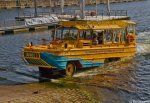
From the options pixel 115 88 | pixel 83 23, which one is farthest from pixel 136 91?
pixel 83 23

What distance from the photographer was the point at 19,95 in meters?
23.5

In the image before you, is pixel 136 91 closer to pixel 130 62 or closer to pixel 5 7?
pixel 130 62

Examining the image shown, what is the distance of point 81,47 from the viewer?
30828mm

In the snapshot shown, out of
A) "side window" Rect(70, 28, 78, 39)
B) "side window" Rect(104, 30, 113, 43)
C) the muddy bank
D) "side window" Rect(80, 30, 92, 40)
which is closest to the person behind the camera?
the muddy bank

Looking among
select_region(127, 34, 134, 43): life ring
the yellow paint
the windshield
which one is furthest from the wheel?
select_region(127, 34, 134, 43): life ring

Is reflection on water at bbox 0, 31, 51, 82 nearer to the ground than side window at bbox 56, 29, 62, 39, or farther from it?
nearer to the ground

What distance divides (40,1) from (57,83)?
11102 cm

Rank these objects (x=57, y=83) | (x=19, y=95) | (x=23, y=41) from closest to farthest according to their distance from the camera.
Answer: (x=19, y=95) → (x=57, y=83) → (x=23, y=41)

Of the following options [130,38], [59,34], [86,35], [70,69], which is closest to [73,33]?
[86,35]

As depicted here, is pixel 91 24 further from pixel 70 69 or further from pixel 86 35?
pixel 70 69

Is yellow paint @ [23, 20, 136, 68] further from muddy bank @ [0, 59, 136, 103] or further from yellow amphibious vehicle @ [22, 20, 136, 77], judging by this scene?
muddy bank @ [0, 59, 136, 103]

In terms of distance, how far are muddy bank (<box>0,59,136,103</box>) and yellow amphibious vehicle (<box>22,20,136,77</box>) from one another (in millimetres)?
871

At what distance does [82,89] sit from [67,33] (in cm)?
720

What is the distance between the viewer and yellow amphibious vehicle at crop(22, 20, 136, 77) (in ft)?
95.5
